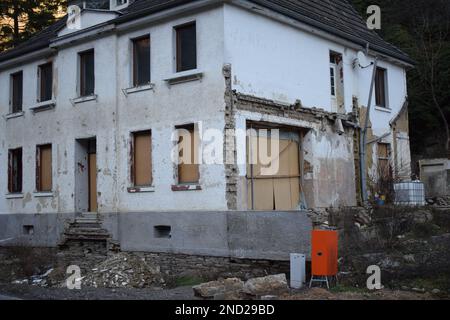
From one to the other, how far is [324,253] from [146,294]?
12.4ft

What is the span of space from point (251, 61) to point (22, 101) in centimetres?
957

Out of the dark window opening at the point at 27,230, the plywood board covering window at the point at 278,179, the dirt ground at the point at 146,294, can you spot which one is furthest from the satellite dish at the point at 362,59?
the dark window opening at the point at 27,230

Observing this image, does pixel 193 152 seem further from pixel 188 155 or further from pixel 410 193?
pixel 410 193

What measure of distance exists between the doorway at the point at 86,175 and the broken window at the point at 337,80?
7.93m

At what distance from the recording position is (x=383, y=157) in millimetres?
20344

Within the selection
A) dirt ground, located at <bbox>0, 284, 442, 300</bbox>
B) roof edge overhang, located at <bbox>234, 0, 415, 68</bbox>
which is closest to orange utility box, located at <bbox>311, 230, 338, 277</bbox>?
dirt ground, located at <bbox>0, 284, 442, 300</bbox>

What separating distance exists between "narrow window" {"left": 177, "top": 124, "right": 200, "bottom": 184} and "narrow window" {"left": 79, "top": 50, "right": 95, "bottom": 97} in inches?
168

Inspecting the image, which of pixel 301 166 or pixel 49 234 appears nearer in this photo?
pixel 301 166

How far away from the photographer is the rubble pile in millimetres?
13031

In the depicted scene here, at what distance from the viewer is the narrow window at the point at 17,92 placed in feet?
66.8

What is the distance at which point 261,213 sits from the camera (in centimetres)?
1262

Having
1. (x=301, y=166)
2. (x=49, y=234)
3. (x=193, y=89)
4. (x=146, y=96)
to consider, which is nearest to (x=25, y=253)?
(x=49, y=234)

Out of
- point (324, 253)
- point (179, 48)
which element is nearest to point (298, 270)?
point (324, 253)
